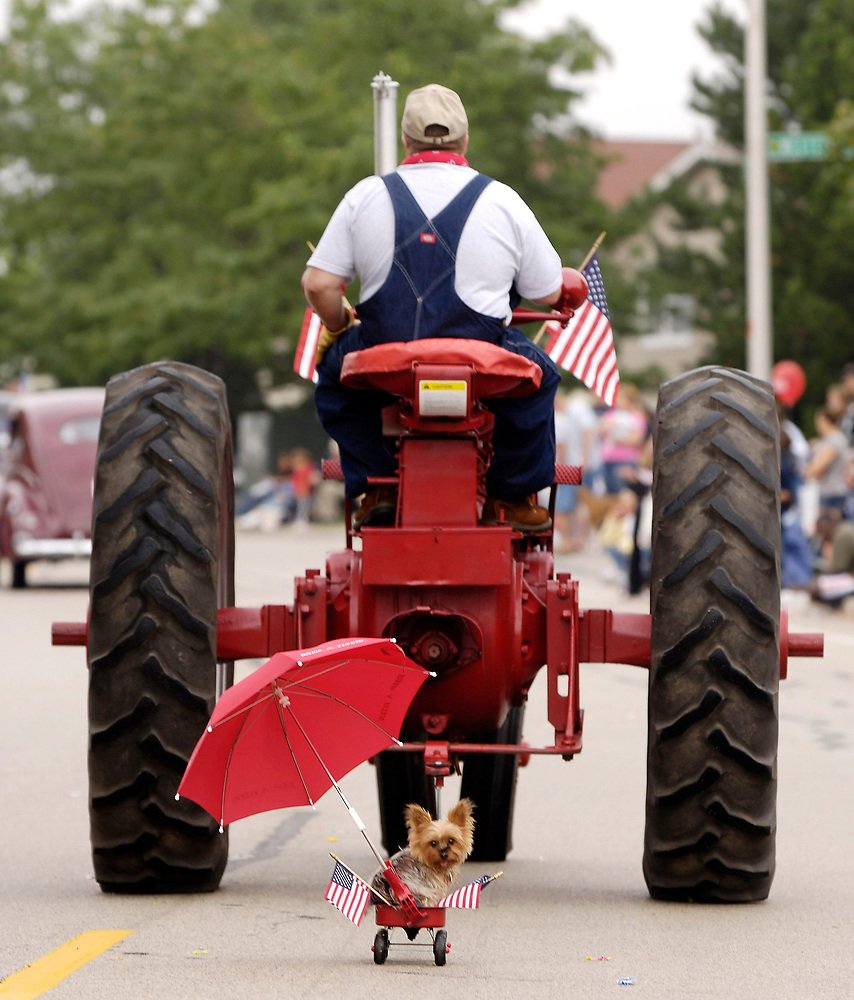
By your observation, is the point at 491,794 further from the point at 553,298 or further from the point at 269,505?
the point at 269,505

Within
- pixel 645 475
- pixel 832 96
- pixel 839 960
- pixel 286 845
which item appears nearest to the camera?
pixel 839 960

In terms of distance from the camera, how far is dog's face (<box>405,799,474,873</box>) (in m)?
5.93

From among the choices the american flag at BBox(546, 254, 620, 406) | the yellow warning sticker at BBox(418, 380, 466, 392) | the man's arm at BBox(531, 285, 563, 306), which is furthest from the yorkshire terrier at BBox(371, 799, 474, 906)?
the american flag at BBox(546, 254, 620, 406)

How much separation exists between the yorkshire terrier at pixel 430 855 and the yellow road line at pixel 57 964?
78cm

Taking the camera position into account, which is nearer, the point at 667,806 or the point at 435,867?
the point at 435,867

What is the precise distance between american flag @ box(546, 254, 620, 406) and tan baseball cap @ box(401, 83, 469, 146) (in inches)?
68.4

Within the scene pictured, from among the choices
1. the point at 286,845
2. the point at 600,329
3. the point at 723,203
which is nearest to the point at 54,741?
the point at 286,845

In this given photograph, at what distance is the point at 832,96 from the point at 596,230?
25.5 ft

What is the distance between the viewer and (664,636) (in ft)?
22.3

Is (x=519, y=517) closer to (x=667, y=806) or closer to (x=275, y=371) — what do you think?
(x=667, y=806)

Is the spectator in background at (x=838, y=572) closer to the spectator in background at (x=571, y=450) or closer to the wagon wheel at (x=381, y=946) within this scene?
the spectator in background at (x=571, y=450)

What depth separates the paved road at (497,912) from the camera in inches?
232

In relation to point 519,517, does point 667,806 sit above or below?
below

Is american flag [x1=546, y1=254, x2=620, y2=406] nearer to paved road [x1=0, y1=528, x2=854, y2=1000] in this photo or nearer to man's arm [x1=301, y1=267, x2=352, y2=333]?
paved road [x1=0, y1=528, x2=854, y2=1000]
